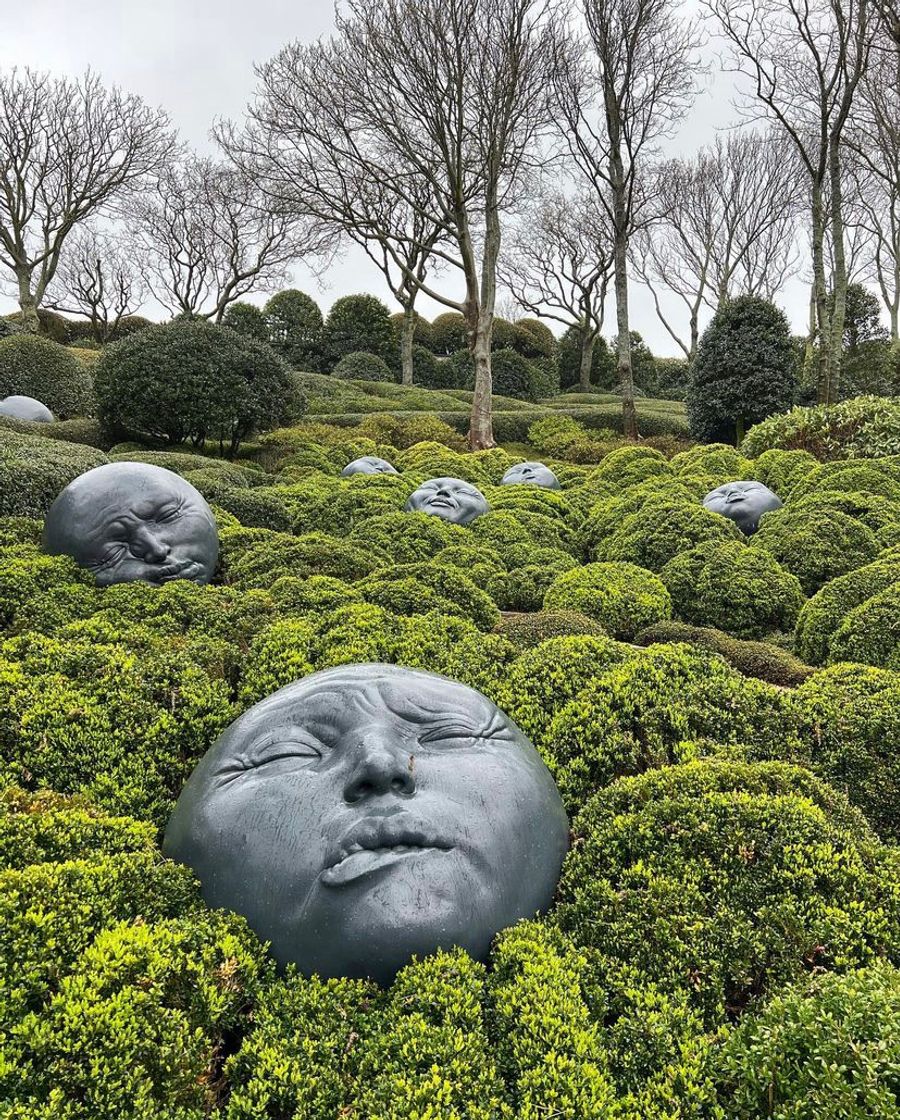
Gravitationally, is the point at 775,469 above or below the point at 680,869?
above

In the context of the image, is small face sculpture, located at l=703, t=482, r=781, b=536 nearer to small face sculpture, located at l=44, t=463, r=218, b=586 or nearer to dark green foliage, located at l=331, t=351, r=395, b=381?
small face sculpture, located at l=44, t=463, r=218, b=586

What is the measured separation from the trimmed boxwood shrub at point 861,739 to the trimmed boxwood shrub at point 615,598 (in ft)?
6.98

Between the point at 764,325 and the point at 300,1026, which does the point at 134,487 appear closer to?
the point at 300,1026

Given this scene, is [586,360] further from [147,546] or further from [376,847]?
[376,847]

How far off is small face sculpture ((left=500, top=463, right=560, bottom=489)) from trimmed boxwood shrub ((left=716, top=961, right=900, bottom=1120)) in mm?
10202

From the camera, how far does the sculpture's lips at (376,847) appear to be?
7.31ft

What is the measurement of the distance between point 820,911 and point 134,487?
5.23 meters

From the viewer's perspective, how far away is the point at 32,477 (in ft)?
21.5

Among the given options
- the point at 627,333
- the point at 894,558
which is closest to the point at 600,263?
the point at 627,333

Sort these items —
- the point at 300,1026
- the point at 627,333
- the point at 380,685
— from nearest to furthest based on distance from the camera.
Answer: the point at 300,1026
the point at 380,685
the point at 627,333

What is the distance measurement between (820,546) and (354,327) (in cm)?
3017

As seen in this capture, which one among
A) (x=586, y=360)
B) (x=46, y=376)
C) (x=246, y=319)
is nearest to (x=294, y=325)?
(x=246, y=319)

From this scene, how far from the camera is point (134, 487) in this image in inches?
217

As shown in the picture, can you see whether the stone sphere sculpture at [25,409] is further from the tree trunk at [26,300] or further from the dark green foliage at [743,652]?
the tree trunk at [26,300]
